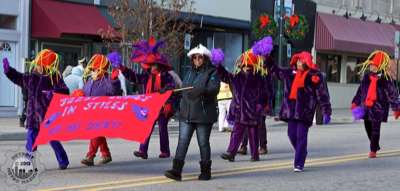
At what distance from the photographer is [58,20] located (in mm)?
21781

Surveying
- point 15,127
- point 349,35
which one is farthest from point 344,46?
point 15,127

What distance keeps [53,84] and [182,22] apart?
14675mm

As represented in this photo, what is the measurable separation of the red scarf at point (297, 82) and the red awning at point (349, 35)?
22.5m

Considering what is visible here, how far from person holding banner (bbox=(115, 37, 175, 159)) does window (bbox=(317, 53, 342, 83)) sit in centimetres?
2337

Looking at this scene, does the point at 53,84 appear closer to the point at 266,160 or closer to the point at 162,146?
the point at 162,146

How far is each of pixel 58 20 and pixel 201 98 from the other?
13.4m

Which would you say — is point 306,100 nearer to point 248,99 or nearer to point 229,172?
point 248,99

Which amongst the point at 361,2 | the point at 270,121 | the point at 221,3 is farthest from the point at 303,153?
the point at 361,2

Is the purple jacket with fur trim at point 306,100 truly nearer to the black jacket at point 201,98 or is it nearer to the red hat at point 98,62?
the black jacket at point 201,98

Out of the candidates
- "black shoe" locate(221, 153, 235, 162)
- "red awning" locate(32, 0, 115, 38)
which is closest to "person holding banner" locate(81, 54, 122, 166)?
"black shoe" locate(221, 153, 235, 162)

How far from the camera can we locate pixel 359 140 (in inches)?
657

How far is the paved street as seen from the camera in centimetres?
905

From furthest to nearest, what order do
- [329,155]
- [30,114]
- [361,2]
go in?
A: 1. [361,2]
2. [329,155]
3. [30,114]

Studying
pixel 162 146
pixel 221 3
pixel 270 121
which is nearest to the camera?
pixel 162 146
